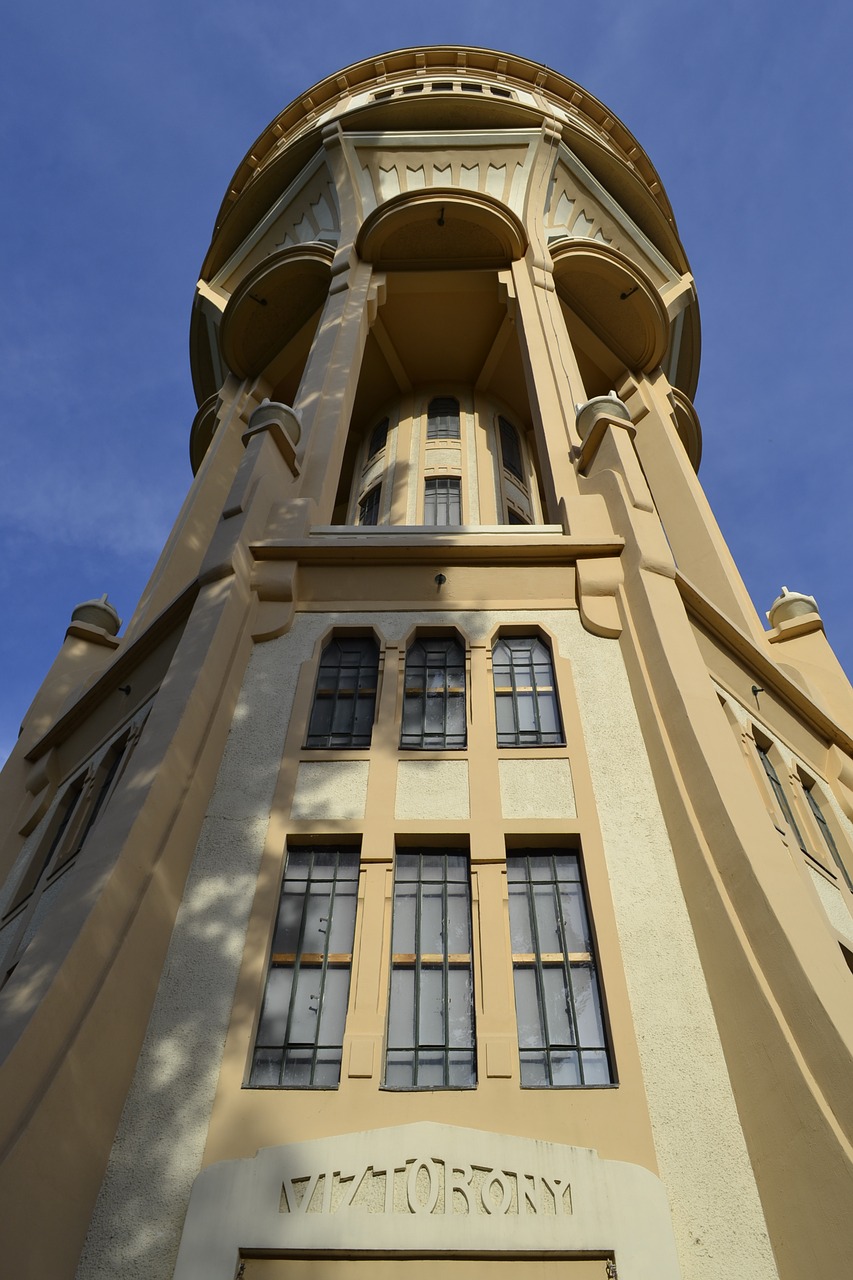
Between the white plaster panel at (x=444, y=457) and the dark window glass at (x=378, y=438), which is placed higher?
the dark window glass at (x=378, y=438)

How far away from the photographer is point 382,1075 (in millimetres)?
7547

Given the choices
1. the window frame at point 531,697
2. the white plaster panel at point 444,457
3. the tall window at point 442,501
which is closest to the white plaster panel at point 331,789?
the window frame at point 531,697

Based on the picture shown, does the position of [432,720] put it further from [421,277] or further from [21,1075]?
[421,277]

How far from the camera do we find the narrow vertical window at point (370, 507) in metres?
20.9

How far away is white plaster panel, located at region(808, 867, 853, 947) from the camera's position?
10398 millimetres

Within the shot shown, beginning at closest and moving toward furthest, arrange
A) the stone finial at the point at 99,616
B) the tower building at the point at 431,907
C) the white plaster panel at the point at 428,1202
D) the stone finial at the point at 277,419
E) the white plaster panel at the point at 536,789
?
the white plaster panel at the point at 428,1202 < the tower building at the point at 431,907 < the white plaster panel at the point at 536,789 < the stone finial at the point at 277,419 < the stone finial at the point at 99,616

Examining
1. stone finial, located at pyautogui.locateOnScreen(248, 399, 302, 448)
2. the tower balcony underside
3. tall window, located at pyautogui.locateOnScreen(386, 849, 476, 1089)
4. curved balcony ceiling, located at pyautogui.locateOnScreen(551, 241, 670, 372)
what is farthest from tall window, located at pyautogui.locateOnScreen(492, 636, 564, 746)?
curved balcony ceiling, located at pyautogui.locateOnScreen(551, 241, 670, 372)

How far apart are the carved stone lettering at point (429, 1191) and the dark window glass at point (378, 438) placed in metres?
18.4

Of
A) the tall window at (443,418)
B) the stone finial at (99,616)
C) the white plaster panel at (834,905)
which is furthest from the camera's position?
the tall window at (443,418)

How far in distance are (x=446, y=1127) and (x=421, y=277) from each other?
1839 centimetres

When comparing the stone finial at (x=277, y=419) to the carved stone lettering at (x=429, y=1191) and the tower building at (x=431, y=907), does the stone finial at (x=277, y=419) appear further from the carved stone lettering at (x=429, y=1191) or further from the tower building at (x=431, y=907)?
the carved stone lettering at (x=429, y=1191)

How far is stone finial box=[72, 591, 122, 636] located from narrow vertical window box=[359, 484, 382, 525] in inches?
223

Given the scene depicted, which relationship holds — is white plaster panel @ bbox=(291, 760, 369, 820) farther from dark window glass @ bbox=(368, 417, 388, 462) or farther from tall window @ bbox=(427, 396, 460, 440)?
dark window glass @ bbox=(368, 417, 388, 462)

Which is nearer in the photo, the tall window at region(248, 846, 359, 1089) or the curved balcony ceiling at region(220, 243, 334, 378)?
the tall window at region(248, 846, 359, 1089)
